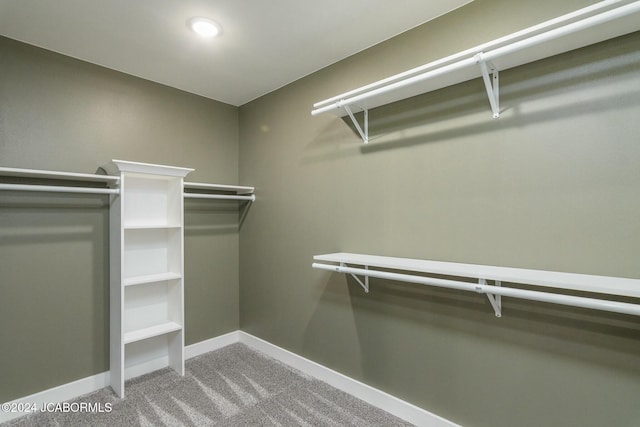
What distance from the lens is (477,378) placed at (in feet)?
5.32

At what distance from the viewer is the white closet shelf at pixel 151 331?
7.39 ft

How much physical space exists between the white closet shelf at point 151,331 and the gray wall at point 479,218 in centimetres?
96

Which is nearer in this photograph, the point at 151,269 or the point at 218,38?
the point at 218,38

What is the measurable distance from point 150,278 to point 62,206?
76 centimetres

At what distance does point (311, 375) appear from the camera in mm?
2418

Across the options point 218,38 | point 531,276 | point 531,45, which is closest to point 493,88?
point 531,45

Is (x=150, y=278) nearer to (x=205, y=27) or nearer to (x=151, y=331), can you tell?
(x=151, y=331)

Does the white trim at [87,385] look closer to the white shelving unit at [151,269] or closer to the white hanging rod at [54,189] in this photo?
the white shelving unit at [151,269]

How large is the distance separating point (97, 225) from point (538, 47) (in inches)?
113

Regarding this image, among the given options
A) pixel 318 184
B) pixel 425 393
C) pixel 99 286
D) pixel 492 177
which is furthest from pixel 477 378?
pixel 99 286

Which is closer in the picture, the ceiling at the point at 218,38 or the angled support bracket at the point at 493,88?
the angled support bracket at the point at 493,88

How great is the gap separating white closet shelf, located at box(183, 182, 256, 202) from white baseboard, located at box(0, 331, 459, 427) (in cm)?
133

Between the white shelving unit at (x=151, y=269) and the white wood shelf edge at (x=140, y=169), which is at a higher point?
the white wood shelf edge at (x=140, y=169)

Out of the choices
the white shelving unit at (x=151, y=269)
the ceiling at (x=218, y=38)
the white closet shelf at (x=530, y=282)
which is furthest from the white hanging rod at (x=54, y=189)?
the white closet shelf at (x=530, y=282)
